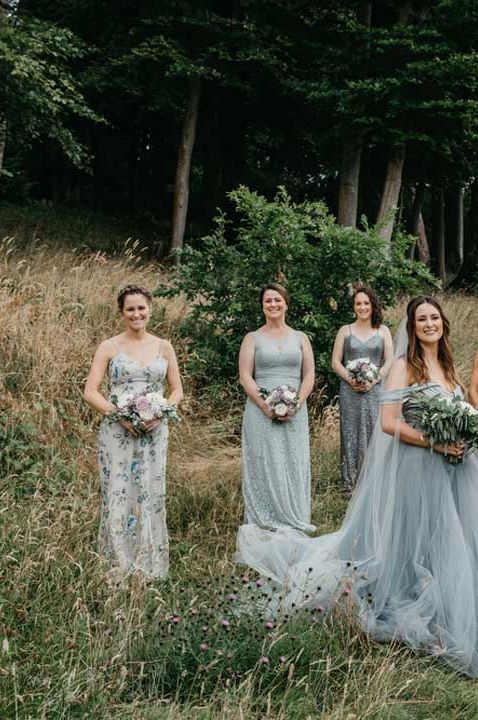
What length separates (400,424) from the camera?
15.9 ft

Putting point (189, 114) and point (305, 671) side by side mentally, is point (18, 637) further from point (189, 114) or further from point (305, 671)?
point (189, 114)

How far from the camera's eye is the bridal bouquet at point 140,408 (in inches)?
208

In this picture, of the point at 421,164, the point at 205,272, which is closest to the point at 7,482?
the point at 205,272

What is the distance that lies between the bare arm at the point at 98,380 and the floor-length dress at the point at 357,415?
10.2ft

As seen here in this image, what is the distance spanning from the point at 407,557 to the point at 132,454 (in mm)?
2050

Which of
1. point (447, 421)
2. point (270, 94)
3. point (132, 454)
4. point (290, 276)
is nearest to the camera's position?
point (447, 421)

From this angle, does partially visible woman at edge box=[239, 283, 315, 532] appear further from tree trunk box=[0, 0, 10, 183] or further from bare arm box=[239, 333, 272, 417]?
tree trunk box=[0, 0, 10, 183]

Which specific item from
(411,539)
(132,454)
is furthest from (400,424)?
(132,454)

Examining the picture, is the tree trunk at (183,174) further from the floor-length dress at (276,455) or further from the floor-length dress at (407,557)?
the floor-length dress at (407,557)

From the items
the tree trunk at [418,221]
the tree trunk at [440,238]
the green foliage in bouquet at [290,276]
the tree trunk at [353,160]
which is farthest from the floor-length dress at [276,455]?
the tree trunk at [440,238]

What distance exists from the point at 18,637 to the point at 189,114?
15.8m

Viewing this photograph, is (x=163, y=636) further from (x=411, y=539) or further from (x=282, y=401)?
(x=282, y=401)

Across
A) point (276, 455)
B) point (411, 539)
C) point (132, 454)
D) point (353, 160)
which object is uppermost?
point (353, 160)

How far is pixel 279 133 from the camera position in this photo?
21.6 meters
